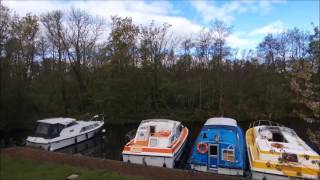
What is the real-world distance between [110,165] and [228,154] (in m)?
6.45

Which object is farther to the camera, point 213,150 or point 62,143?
point 62,143

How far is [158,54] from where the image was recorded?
40.4 m

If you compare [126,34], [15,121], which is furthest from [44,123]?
[126,34]

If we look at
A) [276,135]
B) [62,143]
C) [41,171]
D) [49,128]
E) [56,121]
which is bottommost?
[62,143]

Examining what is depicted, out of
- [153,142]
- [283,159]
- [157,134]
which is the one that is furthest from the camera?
[157,134]

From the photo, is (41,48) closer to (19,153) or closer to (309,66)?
(19,153)

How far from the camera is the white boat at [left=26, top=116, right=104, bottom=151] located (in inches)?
890

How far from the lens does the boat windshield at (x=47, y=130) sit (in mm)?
23125

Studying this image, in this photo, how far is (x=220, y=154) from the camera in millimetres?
16969

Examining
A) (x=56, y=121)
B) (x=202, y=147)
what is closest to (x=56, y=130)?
(x=56, y=121)

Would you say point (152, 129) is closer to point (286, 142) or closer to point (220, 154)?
point (220, 154)

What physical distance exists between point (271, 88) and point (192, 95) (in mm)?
10174

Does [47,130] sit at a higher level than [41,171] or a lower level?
higher

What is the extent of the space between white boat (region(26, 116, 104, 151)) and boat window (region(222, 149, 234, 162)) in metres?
12.7
